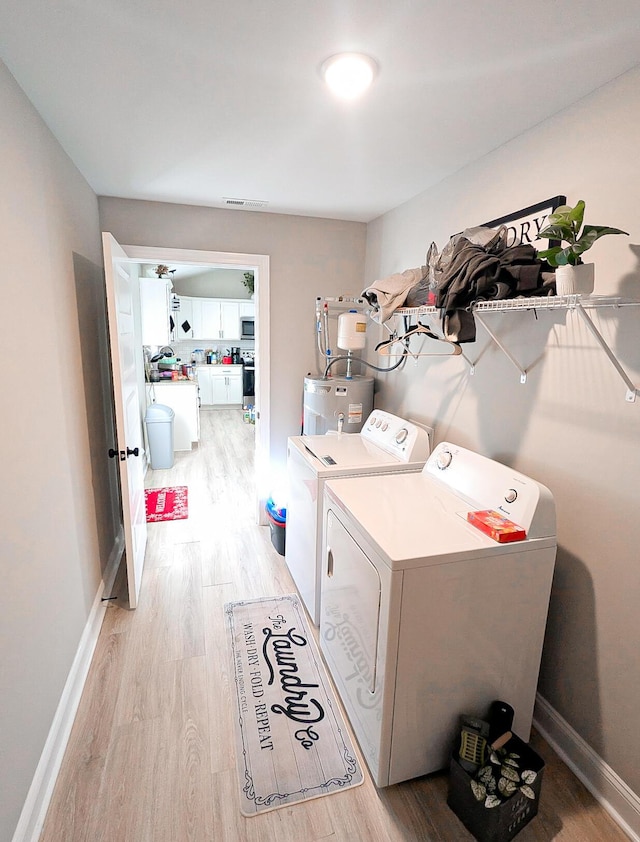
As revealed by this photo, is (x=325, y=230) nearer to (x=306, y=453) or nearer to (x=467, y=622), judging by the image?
(x=306, y=453)

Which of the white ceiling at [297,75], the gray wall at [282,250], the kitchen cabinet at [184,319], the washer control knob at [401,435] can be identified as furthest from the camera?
the kitchen cabinet at [184,319]

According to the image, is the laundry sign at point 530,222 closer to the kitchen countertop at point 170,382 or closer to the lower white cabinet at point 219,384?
the kitchen countertop at point 170,382

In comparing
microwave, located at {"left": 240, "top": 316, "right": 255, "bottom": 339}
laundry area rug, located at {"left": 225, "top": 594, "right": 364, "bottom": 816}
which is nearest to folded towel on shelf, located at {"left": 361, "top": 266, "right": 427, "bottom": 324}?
laundry area rug, located at {"left": 225, "top": 594, "right": 364, "bottom": 816}

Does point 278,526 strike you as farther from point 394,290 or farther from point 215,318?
point 215,318

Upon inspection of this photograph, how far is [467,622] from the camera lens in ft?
4.62

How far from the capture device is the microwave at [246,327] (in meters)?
7.86

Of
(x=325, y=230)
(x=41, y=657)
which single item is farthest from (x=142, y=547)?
(x=325, y=230)

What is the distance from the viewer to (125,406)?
2.29m

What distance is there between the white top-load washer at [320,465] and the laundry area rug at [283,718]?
0.72 feet

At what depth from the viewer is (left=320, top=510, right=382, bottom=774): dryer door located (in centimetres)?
145

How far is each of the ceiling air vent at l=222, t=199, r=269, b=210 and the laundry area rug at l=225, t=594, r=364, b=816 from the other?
2459 millimetres

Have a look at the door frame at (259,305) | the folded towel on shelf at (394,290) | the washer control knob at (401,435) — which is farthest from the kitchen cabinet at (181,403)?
the folded towel on shelf at (394,290)

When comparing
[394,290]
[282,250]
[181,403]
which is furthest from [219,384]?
[394,290]

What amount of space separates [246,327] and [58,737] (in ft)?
22.9
